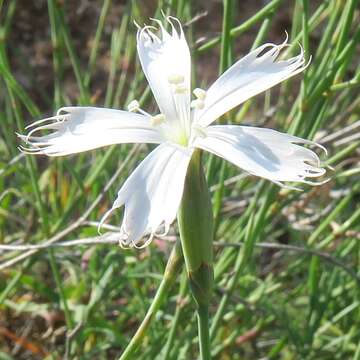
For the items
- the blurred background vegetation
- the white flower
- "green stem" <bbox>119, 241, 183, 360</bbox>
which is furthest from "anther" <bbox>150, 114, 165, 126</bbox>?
the blurred background vegetation

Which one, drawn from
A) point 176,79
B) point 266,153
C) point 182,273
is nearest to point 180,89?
point 176,79

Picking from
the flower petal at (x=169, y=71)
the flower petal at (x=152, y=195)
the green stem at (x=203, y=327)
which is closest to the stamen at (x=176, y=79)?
the flower petal at (x=169, y=71)

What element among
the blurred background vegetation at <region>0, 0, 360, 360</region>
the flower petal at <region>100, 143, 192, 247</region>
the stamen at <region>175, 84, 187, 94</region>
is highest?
the stamen at <region>175, 84, 187, 94</region>

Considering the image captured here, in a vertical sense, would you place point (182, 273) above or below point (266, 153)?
below

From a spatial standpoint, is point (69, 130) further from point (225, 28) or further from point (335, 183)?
point (335, 183)

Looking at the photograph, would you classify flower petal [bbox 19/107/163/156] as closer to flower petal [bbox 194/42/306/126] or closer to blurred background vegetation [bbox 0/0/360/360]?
flower petal [bbox 194/42/306/126]

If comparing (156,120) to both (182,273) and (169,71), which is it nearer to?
(169,71)

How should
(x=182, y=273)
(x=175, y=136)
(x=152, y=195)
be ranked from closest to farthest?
(x=152, y=195) → (x=175, y=136) → (x=182, y=273)

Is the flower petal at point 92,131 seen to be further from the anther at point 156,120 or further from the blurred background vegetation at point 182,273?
the blurred background vegetation at point 182,273
